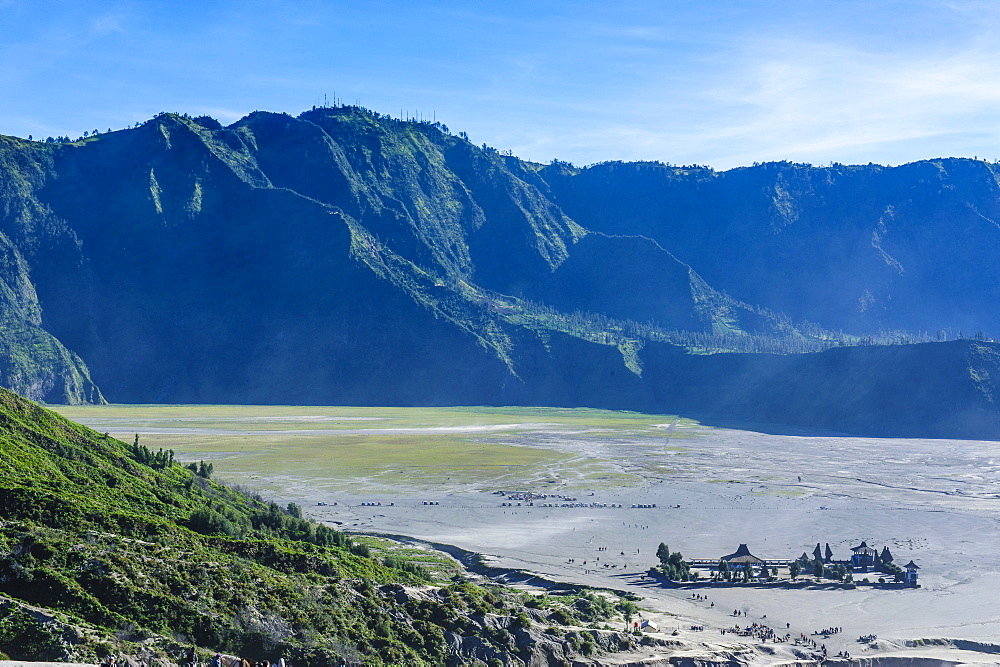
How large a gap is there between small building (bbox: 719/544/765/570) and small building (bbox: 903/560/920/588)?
872 cm

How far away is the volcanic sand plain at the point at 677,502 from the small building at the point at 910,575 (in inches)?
39.7

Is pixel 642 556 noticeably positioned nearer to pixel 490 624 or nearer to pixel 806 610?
pixel 806 610

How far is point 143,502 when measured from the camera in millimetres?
44500

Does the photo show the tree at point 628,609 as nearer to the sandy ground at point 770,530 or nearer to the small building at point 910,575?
the sandy ground at point 770,530

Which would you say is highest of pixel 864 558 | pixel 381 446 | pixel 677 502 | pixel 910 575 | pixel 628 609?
pixel 381 446

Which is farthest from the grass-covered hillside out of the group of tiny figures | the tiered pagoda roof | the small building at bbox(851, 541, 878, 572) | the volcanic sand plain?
the small building at bbox(851, 541, 878, 572)

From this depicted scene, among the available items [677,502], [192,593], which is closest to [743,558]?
[677,502]

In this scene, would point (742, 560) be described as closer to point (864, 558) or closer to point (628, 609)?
point (864, 558)

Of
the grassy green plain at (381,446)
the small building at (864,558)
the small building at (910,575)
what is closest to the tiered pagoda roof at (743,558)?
the small building at (864,558)

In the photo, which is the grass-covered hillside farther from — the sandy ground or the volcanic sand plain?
the sandy ground

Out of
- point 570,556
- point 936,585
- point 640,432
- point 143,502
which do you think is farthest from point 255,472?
point 640,432

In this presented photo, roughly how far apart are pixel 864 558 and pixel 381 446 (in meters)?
82.9

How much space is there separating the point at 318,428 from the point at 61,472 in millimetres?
122025

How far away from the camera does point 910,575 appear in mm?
61406
